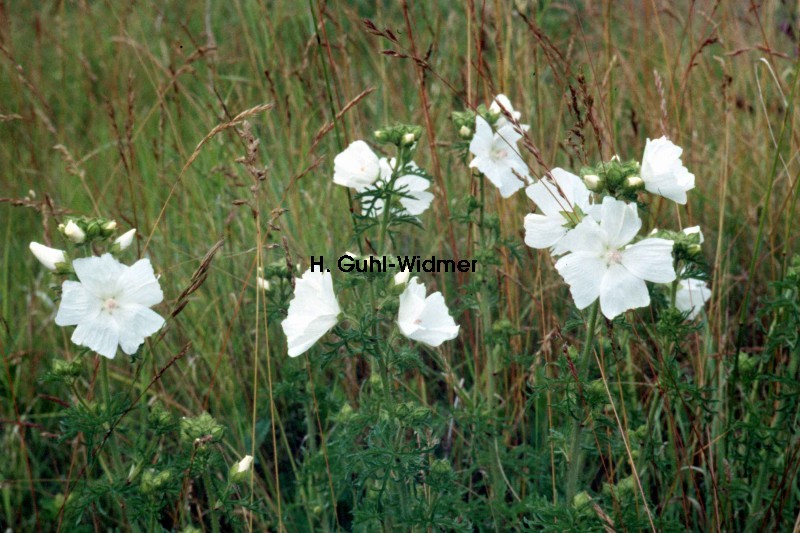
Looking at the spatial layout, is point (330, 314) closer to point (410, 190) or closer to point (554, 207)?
point (410, 190)

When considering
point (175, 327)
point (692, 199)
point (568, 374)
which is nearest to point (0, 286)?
point (175, 327)

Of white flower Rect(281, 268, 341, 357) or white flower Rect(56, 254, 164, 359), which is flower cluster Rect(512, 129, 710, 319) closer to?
white flower Rect(281, 268, 341, 357)

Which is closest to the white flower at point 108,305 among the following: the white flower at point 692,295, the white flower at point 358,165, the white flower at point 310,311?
the white flower at point 310,311

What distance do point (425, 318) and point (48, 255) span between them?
2.79ft

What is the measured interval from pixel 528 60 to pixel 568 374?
2.18 m

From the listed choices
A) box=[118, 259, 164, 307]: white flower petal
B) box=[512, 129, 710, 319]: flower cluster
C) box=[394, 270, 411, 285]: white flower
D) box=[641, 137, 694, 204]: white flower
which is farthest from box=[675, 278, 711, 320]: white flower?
box=[118, 259, 164, 307]: white flower petal

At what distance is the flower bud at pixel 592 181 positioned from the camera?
1.78 meters

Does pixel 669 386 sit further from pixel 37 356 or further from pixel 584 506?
pixel 37 356

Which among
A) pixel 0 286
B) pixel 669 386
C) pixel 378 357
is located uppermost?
pixel 0 286

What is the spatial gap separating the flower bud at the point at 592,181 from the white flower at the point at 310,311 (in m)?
0.59

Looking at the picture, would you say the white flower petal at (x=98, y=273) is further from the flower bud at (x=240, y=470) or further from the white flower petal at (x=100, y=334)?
the flower bud at (x=240, y=470)

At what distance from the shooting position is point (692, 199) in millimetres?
3355

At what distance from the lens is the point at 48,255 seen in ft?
6.10

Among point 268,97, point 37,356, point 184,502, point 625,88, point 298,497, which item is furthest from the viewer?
point 625,88
